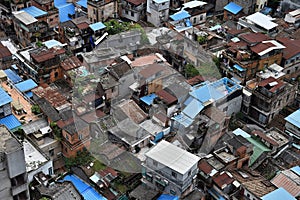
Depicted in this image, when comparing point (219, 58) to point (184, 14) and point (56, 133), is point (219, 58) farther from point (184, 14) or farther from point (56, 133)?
point (56, 133)

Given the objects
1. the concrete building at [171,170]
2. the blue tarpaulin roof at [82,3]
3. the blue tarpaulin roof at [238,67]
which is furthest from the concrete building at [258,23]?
the concrete building at [171,170]

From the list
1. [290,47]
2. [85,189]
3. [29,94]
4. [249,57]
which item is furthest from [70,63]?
[290,47]

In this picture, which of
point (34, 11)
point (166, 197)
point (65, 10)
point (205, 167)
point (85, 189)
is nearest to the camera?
point (166, 197)

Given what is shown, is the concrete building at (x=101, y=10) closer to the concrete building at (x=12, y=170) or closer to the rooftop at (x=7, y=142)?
the rooftop at (x=7, y=142)

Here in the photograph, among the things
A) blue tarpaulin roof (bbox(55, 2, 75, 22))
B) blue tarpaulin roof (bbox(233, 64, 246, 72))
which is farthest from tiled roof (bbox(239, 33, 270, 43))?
blue tarpaulin roof (bbox(55, 2, 75, 22))

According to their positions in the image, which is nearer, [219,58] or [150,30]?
[219,58]

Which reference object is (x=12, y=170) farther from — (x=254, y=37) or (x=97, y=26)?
(x=97, y=26)

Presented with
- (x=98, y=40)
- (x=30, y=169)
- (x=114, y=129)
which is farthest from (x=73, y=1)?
→ (x=30, y=169)
